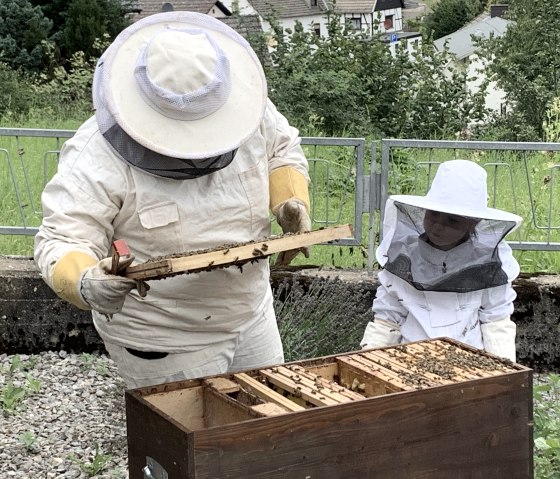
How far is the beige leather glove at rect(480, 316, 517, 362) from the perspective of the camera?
9.27ft

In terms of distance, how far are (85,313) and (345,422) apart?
286 centimetres

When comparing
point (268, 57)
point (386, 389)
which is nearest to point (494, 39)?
point (268, 57)

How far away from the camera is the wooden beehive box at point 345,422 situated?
1874 millimetres

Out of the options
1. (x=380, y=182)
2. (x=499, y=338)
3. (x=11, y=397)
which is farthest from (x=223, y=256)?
(x=380, y=182)

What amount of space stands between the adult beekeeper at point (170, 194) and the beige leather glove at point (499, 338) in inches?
27.3

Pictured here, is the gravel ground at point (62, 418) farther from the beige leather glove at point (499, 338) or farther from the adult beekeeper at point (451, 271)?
the beige leather glove at point (499, 338)

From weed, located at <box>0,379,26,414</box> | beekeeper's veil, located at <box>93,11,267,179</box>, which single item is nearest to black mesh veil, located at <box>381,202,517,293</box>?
beekeeper's veil, located at <box>93,11,267,179</box>

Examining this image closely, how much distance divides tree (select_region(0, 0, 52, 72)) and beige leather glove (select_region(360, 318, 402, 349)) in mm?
17081

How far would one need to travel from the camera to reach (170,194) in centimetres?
235

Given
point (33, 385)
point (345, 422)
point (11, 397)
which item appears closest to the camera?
point (345, 422)

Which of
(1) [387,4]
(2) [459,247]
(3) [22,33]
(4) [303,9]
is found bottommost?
(2) [459,247]

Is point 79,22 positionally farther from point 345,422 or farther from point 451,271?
point 345,422

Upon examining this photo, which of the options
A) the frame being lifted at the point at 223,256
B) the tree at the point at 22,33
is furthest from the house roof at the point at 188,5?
the frame being lifted at the point at 223,256

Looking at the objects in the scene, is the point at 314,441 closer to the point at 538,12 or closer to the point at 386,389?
the point at 386,389
